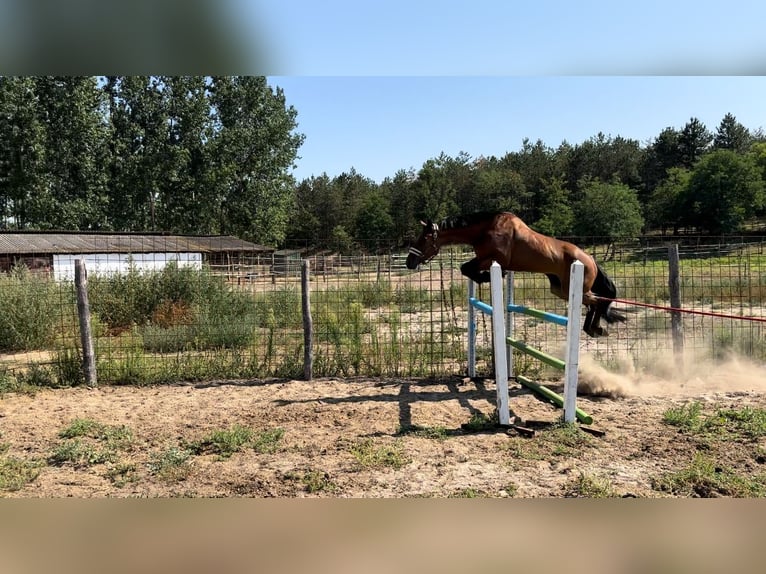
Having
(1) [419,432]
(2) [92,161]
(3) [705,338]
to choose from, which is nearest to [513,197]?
(2) [92,161]

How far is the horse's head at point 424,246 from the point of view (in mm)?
5566

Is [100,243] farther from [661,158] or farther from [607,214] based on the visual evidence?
[661,158]

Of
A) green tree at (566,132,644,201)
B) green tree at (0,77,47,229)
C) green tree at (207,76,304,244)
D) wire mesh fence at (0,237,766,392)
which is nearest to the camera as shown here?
wire mesh fence at (0,237,766,392)

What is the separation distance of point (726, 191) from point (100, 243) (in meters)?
45.1

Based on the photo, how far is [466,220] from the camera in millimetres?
5598

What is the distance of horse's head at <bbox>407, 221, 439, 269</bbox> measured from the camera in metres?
5.57

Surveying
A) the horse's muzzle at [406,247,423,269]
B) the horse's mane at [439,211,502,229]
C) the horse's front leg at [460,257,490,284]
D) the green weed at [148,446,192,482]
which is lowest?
the green weed at [148,446,192,482]

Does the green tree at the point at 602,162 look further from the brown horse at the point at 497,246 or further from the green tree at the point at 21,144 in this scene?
the brown horse at the point at 497,246

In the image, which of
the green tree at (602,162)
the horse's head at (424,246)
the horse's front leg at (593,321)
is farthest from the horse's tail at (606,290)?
the green tree at (602,162)

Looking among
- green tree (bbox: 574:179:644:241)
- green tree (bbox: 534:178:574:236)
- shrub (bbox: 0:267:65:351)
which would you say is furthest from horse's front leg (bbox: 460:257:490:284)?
green tree (bbox: 574:179:644:241)

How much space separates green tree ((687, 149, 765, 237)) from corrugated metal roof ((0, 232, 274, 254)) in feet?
124

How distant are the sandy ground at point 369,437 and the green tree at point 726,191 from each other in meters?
44.0

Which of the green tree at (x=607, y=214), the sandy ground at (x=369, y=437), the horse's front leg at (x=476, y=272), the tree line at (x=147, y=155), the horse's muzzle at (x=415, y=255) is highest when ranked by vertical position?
the tree line at (x=147, y=155)

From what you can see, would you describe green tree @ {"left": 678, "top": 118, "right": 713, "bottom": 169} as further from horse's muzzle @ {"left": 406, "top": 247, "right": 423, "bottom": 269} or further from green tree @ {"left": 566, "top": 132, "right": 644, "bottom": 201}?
horse's muzzle @ {"left": 406, "top": 247, "right": 423, "bottom": 269}
